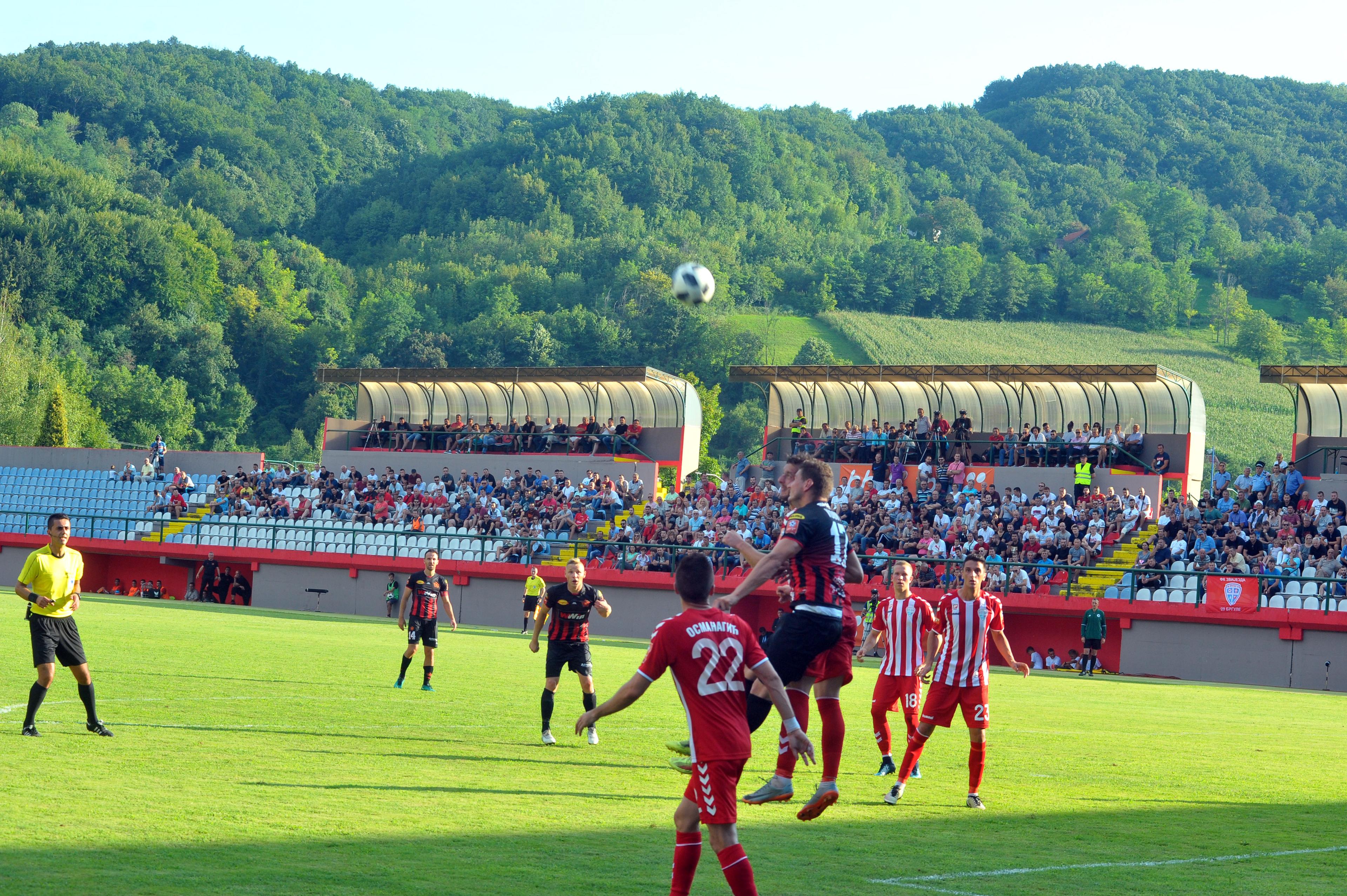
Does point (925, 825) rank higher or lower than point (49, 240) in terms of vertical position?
lower

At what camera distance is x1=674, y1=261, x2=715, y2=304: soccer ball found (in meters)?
24.8

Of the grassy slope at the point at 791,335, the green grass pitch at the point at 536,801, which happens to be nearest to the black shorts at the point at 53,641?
the green grass pitch at the point at 536,801

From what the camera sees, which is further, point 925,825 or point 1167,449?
point 1167,449

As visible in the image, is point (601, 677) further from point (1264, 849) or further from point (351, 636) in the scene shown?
point (1264, 849)

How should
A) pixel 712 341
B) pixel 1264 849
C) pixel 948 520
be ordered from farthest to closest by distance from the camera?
pixel 712 341
pixel 948 520
pixel 1264 849

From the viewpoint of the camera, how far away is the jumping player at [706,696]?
21.7ft

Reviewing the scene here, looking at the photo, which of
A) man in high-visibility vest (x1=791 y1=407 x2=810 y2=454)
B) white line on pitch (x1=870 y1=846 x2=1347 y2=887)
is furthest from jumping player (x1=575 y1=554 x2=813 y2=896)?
man in high-visibility vest (x1=791 y1=407 x2=810 y2=454)

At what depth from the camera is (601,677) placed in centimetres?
2169

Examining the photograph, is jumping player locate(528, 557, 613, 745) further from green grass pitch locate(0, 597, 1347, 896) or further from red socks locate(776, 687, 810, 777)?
red socks locate(776, 687, 810, 777)

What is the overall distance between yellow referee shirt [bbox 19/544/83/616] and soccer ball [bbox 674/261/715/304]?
1385cm

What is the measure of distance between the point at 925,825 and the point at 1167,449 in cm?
3262

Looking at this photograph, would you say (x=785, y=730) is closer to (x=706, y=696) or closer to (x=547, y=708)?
(x=706, y=696)

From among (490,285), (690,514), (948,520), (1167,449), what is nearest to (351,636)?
(690,514)

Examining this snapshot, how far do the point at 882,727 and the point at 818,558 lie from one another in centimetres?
412
